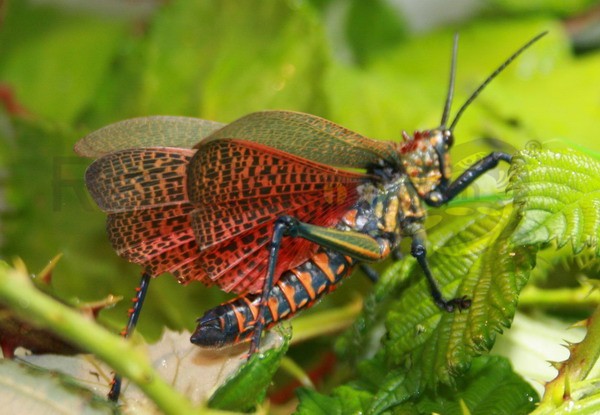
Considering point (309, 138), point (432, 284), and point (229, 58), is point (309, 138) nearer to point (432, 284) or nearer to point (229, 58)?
point (432, 284)

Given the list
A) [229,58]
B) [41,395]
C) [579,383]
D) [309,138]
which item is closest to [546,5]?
[229,58]

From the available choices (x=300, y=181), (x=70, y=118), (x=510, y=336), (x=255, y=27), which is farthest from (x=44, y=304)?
(x=70, y=118)

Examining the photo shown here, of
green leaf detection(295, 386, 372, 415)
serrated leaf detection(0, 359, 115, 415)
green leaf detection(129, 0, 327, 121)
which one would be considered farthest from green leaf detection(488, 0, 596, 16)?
serrated leaf detection(0, 359, 115, 415)

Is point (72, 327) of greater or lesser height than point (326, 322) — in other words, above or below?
above

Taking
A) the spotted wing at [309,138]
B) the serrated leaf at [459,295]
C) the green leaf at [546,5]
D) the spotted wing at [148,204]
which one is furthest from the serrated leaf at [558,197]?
the green leaf at [546,5]

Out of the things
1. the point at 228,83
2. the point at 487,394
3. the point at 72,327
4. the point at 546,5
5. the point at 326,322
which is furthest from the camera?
the point at 546,5
